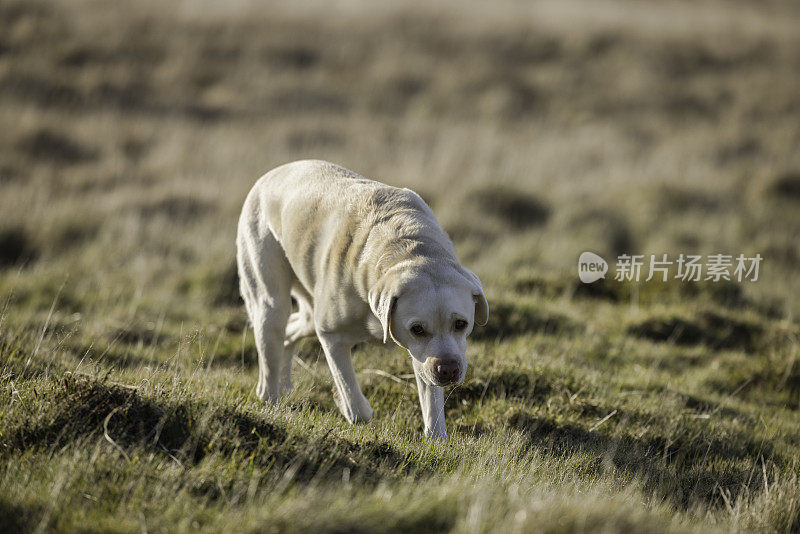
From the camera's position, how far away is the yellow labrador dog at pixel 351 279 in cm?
376

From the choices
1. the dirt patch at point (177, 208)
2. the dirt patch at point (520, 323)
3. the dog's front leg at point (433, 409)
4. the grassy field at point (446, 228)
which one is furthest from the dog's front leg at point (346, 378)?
the dirt patch at point (177, 208)

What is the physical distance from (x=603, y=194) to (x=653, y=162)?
261 centimetres

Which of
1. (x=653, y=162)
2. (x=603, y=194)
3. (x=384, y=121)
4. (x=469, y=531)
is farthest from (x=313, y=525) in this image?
(x=384, y=121)

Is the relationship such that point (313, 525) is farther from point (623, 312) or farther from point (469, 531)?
point (623, 312)

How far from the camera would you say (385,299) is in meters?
3.73

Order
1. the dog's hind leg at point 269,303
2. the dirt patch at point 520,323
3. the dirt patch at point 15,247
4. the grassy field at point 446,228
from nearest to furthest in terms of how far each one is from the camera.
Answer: the grassy field at point 446,228 → the dog's hind leg at point 269,303 → the dirt patch at point 520,323 → the dirt patch at point 15,247

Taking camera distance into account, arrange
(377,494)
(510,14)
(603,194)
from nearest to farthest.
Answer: (377,494) → (603,194) → (510,14)

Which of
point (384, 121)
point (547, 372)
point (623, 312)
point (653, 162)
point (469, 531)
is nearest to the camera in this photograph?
point (469, 531)

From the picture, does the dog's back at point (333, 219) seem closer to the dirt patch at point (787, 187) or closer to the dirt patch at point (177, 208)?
the dirt patch at point (177, 208)

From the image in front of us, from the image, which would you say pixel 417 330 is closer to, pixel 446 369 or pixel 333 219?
pixel 446 369

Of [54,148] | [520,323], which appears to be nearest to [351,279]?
[520,323]

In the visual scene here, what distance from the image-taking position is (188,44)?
18297 millimetres

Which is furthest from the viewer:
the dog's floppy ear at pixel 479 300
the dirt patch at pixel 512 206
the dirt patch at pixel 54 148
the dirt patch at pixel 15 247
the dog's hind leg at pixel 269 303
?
the dirt patch at pixel 54 148

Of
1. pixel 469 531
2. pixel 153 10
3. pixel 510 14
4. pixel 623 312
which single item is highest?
pixel 510 14
